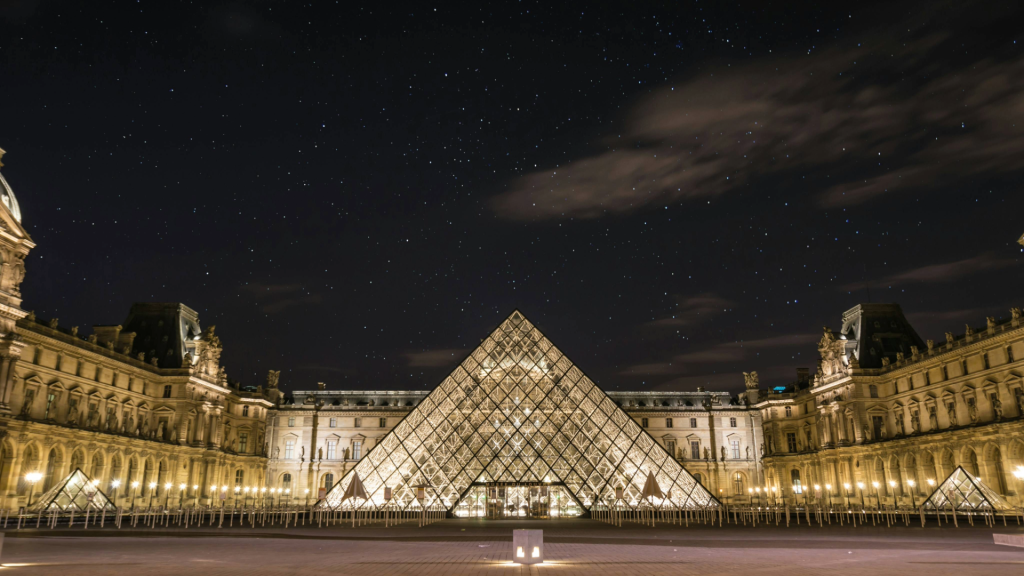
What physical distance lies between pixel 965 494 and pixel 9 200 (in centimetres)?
3941

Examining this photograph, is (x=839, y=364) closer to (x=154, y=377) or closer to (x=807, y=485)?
(x=807, y=485)

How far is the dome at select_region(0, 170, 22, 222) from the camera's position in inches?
1091

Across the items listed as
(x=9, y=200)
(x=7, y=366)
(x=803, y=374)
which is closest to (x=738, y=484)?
(x=803, y=374)

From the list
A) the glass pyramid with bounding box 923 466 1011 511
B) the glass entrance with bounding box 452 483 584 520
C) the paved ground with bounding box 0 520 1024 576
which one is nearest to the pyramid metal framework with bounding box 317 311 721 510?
the glass entrance with bounding box 452 483 584 520

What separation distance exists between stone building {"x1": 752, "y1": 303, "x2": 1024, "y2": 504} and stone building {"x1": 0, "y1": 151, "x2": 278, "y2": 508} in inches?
1519

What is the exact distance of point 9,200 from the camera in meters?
28.2

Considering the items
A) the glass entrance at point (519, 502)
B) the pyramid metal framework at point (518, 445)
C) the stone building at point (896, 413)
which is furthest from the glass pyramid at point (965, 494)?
the glass entrance at point (519, 502)

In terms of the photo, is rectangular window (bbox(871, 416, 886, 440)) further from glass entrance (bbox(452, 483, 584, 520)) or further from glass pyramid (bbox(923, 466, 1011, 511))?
glass entrance (bbox(452, 483, 584, 520))

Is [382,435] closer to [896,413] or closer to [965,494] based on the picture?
[896,413]

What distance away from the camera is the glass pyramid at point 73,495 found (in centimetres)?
2633

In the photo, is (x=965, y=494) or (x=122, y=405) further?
(x=122, y=405)

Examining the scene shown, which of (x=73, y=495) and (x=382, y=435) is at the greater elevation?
(x=382, y=435)

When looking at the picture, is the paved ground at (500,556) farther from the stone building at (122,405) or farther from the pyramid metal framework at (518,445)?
the stone building at (122,405)

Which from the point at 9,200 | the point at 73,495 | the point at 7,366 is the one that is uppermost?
the point at 9,200
